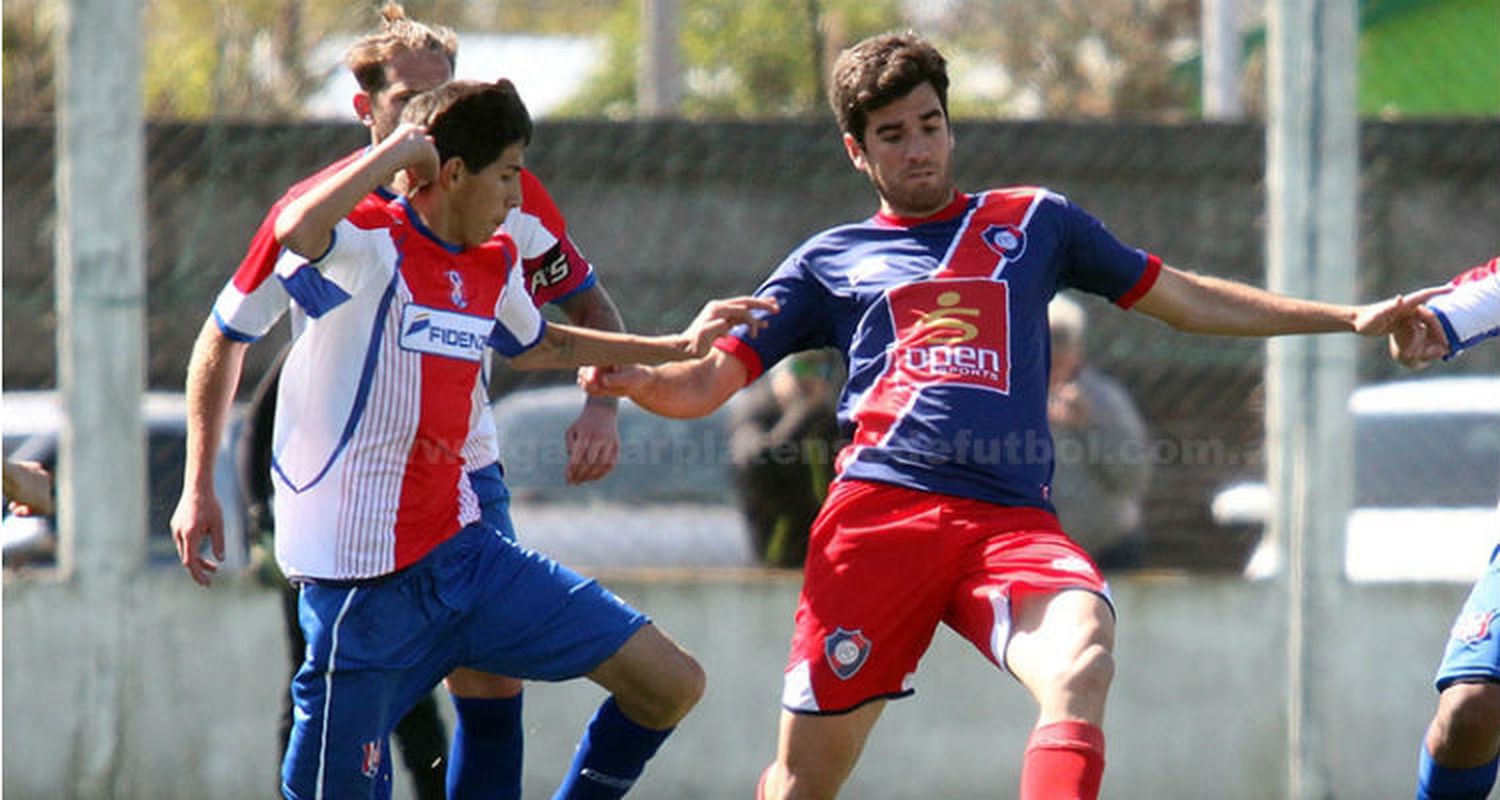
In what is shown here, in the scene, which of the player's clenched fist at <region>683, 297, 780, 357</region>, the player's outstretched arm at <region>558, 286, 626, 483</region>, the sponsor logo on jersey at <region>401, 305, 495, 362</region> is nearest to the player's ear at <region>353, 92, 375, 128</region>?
the player's outstretched arm at <region>558, 286, 626, 483</region>

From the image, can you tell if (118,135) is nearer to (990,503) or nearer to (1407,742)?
(990,503)

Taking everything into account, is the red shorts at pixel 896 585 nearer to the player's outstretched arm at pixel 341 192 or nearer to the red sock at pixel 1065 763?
the red sock at pixel 1065 763

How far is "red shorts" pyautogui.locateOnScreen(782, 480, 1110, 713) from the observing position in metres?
4.82

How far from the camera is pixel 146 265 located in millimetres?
7281

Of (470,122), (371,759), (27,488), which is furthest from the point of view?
(371,759)

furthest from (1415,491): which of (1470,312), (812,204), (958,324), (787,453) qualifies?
(958,324)

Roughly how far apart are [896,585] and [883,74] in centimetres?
113

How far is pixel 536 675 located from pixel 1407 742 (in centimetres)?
354

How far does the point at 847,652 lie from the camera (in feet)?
15.9

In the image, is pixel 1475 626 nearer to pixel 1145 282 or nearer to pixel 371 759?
pixel 1145 282

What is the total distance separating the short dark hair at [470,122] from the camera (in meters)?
4.53

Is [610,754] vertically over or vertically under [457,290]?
under

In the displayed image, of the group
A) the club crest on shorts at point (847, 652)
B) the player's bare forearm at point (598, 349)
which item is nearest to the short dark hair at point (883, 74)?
the player's bare forearm at point (598, 349)

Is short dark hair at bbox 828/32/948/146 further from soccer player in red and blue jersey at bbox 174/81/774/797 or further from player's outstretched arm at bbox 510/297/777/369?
soccer player in red and blue jersey at bbox 174/81/774/797
